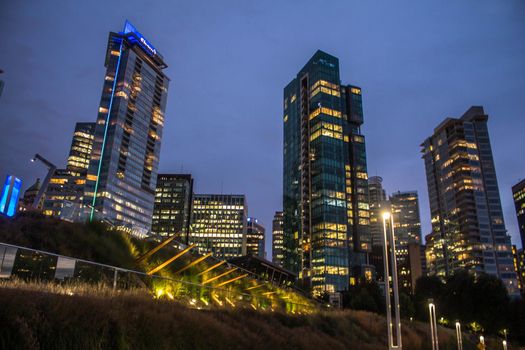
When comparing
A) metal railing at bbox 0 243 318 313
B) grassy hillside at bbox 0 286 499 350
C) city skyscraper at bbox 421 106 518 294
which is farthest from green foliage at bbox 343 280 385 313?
city skyscraper at bbox 421 106 518 294

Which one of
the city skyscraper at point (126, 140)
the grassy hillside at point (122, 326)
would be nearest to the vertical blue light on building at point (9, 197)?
the grassy hillside at point (122, 326)

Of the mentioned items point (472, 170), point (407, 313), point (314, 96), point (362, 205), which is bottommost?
point (407, 313)

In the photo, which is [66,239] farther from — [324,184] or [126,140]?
[126,140]

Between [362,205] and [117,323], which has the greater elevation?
[362,205]

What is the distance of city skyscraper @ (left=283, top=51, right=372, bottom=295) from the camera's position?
429 ft

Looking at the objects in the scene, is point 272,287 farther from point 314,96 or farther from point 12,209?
point 314,96

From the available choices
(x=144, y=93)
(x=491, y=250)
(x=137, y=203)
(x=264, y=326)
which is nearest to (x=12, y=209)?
(x=264, y=326)

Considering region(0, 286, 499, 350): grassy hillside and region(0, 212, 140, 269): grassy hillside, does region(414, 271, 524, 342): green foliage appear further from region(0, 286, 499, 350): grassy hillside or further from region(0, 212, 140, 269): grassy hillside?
region(0, 212, 140, 269): grassy hillside

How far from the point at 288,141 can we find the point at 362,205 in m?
41.3

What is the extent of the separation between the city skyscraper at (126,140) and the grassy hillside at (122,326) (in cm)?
15059

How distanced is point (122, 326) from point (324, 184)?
427 ft

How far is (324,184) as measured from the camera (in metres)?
137

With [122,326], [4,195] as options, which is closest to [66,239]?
[4,195]

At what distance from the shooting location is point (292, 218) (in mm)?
153000
